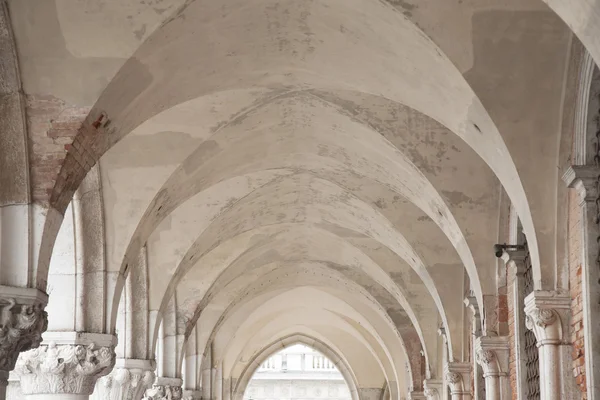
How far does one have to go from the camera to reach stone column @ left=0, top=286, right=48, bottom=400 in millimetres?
8227

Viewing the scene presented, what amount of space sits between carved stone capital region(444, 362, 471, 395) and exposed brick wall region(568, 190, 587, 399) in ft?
20.6

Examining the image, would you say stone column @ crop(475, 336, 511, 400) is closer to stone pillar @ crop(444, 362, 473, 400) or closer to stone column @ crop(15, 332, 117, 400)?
stone pillar @ crop(444, 362, 473, 400)

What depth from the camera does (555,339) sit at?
871 cm

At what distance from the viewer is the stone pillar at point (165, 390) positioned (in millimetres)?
17609

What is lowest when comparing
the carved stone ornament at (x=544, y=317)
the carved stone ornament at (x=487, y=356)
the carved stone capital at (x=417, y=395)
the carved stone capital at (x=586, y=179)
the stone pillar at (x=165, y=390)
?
the carved stone capital at (x=417, y=395)

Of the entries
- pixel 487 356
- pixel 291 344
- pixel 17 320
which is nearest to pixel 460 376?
pixel 487 356

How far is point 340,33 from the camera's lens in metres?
9.12

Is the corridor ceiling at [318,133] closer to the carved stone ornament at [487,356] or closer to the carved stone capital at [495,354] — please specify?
the carved stone capital at [495,354]

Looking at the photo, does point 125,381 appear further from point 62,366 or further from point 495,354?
point 495,354

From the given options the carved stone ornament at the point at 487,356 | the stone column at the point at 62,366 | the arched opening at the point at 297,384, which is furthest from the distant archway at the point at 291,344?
the stone column at the point at 62,366

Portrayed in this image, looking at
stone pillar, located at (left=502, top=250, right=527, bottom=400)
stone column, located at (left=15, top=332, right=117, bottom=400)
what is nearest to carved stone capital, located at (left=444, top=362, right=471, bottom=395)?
stone pillar, located at (left=502, top=250, right=527, bottom=400)

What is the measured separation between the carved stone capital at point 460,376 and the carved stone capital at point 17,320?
7902 millimetres

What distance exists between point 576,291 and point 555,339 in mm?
480

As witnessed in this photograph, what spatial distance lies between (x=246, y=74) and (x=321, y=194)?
18.4 feet
